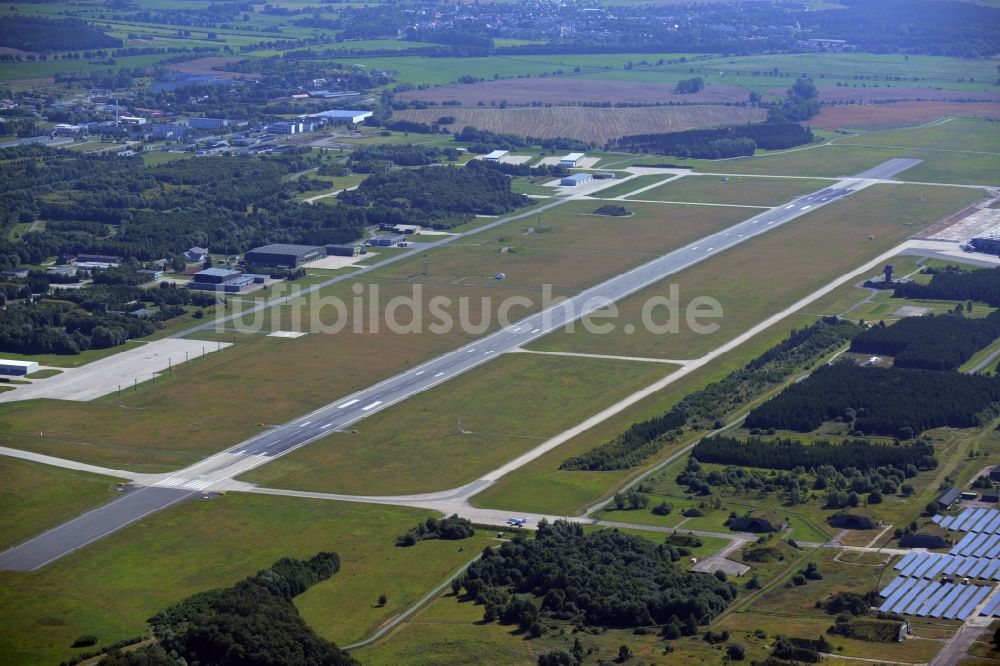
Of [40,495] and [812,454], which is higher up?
[812,454]

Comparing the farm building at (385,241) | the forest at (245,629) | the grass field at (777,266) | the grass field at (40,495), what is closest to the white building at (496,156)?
the grass field at (777,266)

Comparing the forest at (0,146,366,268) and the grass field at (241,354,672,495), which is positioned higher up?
the forest at (0,146,366,268)

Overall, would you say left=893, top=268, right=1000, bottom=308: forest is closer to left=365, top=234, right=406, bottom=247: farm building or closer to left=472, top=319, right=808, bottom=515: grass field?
left=472, top=319, right=808, bottom=515: grass field

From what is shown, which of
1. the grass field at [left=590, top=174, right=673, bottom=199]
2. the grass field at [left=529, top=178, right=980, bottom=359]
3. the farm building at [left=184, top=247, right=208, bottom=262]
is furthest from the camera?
the grass field at [left=590, top=174, right=673, bottom=199]

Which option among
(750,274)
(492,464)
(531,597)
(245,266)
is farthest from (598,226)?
(531,597)

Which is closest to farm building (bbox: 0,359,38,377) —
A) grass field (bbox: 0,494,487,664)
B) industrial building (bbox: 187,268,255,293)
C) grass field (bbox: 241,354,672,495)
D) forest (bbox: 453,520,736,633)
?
grass field (bbox: 241,354,672,495)

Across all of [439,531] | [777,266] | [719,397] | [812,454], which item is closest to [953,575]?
[812,454]

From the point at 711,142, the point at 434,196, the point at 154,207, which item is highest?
the point at 711,142

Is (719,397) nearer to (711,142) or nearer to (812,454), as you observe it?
(812,454)
